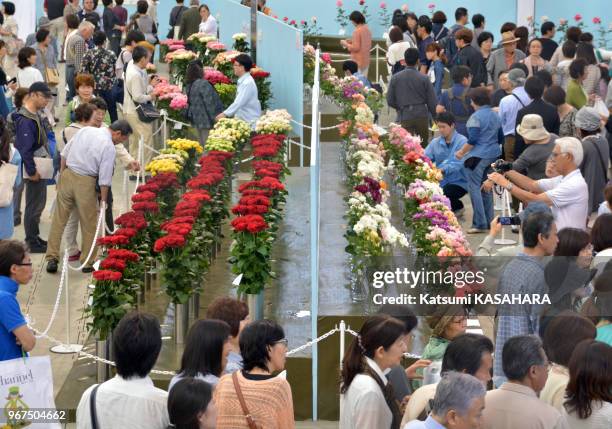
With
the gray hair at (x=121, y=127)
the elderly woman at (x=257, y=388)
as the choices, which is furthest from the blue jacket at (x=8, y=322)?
the gray hair at (x=121, y=127)

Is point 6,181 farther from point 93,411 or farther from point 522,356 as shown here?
point 522,356

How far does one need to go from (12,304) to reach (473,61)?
11298 mm

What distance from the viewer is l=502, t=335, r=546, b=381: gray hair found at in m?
5.69

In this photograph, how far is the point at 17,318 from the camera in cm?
700

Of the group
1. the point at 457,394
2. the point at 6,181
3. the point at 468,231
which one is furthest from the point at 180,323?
the point at 468,231

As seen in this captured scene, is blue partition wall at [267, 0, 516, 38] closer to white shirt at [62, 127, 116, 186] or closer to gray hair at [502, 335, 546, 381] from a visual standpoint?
white shirt at [62, 127, 116, 186]

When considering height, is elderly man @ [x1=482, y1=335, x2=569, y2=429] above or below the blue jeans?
below

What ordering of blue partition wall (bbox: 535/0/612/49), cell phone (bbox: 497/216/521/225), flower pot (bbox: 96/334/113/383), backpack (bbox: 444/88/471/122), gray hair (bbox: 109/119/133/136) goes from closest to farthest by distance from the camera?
cell phone (bbox: 497/216/521/225)
flower pot (bbox: 96/334/113/383)
gray hair (bbox: 109/119/133/136)
backpack (bbox: 444/88/471/122)
blue partition wall (bbox: 535/0/612/49)

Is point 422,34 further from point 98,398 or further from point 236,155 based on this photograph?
point 98,398

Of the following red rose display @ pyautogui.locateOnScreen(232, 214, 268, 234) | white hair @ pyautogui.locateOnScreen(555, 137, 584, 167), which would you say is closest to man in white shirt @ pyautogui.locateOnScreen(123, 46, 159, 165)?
red rose display @ pyautogui.locateOnScreen(232, 214, 268, 234)

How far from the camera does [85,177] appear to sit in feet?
36.9

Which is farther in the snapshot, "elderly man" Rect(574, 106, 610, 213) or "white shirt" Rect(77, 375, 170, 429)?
"elderly man" Rect(574, 106, 610, 213)

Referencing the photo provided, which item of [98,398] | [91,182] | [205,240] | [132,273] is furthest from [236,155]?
[98,398]

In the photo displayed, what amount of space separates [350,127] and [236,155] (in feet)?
4.67
